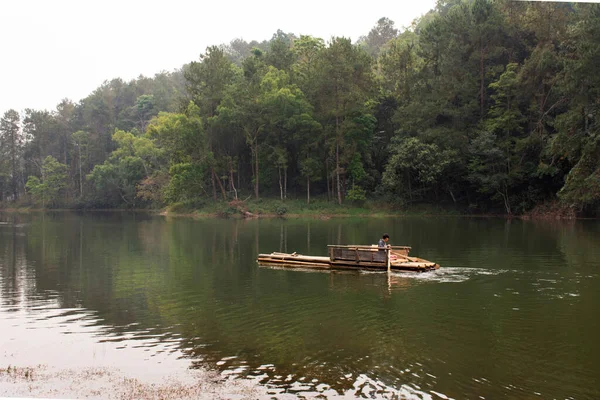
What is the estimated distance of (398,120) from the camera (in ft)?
188

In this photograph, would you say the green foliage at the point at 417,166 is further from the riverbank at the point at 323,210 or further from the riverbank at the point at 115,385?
the riverbank at the point at 115,385

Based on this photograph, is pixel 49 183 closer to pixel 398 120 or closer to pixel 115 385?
pixel 398 120

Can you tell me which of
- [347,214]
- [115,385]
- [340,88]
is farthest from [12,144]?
[115,385]

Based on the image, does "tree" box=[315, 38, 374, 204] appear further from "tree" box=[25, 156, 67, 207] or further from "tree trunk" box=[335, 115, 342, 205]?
"tree" box=[25, 156, 67, 207]

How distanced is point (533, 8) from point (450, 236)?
102ft

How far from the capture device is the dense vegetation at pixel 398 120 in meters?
49.3

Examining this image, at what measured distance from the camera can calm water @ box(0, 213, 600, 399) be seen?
9141 mm

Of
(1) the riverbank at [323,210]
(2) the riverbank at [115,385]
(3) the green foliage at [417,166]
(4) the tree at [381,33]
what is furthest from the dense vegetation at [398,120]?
(4) the tree at [381,33]

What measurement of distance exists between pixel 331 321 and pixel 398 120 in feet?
155

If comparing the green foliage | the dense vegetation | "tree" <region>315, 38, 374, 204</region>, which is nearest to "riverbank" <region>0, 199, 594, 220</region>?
the dense vegetation

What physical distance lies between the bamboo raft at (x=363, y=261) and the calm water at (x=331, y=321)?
532 millimetres

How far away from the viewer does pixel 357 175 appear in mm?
57000

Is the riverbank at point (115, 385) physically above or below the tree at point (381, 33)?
below

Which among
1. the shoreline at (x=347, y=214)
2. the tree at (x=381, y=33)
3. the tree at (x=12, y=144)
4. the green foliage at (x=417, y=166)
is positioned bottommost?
the shoreline at (x=347, y=214)
